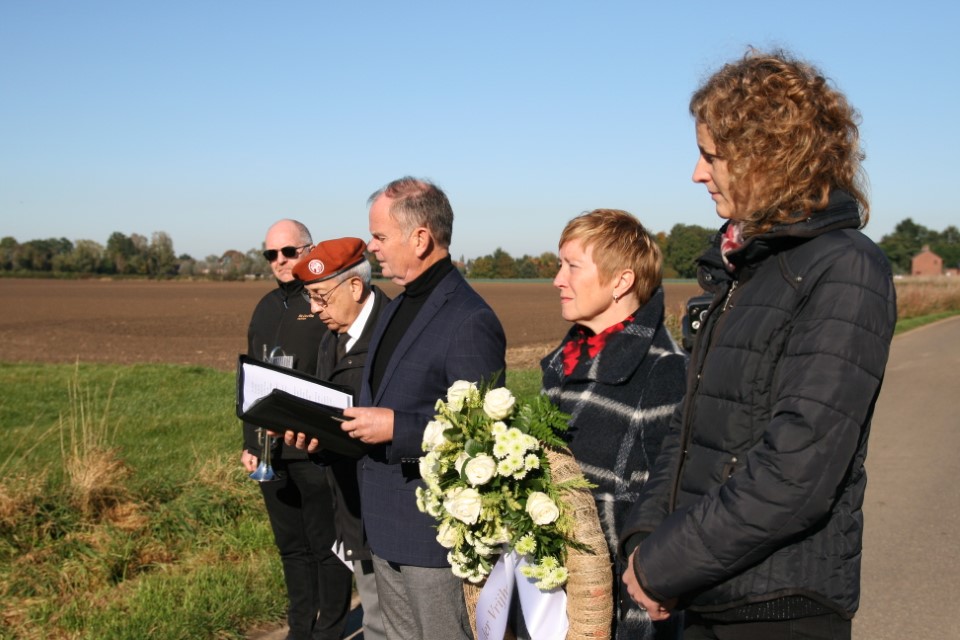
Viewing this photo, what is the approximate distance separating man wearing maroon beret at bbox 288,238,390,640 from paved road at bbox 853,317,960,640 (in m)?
2.50

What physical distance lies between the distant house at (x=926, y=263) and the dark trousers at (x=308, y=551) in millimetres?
135892

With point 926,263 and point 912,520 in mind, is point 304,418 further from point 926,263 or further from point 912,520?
point 926,263

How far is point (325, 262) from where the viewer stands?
14.1 ft

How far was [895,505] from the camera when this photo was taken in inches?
275

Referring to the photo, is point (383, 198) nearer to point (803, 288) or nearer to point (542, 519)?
point (542, 519)

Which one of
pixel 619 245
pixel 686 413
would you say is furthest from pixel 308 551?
pixel 686 413

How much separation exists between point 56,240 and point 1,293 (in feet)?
205

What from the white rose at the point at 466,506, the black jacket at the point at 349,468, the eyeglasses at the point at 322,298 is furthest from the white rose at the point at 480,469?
the eyeglasses at the point at 322,298

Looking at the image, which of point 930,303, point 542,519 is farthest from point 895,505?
point 930,303

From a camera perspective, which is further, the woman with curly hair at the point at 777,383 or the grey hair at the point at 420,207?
the grey hair at the point at 420,207

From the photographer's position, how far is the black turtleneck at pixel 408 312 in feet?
12.5

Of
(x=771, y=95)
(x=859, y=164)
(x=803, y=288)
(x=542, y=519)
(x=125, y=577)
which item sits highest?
(x=771, y=95)

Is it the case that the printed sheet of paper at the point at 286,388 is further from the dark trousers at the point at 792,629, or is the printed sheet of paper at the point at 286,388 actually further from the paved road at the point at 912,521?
the dark trousers at the point at 792,629

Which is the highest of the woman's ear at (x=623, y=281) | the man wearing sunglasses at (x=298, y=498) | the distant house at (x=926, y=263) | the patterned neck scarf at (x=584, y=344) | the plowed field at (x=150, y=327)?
the distant house at (x=926, y=263)
